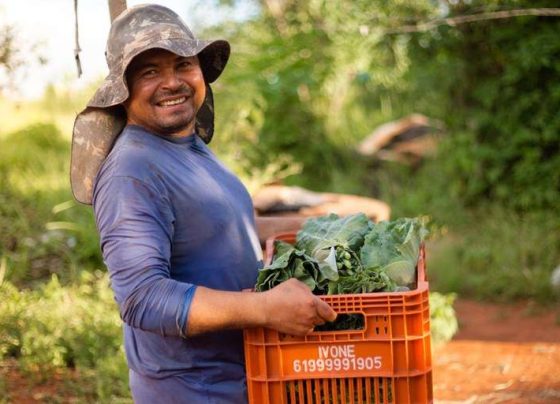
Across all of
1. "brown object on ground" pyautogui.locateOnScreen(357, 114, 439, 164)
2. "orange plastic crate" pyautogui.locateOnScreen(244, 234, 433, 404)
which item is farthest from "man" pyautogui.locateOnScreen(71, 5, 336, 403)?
"brown object on ground" pyautogui.locateOnScreen(357, 114, 439, 164)

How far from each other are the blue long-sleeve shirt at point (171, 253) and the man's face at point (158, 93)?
5 centimetres

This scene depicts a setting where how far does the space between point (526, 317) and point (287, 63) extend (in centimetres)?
490

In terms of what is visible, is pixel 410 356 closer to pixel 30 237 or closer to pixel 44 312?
pixel 44 312

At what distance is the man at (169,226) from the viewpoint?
2.57 metres

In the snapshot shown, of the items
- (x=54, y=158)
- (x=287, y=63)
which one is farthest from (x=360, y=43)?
(x=54, y=158)

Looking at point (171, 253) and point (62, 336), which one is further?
point (62, 336)

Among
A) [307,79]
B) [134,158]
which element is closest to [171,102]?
[134,158]

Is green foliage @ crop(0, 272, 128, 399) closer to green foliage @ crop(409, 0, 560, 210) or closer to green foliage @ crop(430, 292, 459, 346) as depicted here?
green foliage @ crop(430, 292, 459, 346)

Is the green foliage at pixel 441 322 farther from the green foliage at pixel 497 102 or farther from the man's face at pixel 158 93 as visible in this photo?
the man's face at pixel 158 93

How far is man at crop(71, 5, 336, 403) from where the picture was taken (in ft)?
8.42

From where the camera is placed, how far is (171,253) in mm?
2818

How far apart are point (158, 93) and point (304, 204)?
3927 mm

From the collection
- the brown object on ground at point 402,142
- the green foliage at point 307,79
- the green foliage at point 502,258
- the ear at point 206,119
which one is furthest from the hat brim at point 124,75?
the brown object on ground at point 402,142

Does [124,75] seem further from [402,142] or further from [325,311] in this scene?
[402,142]
